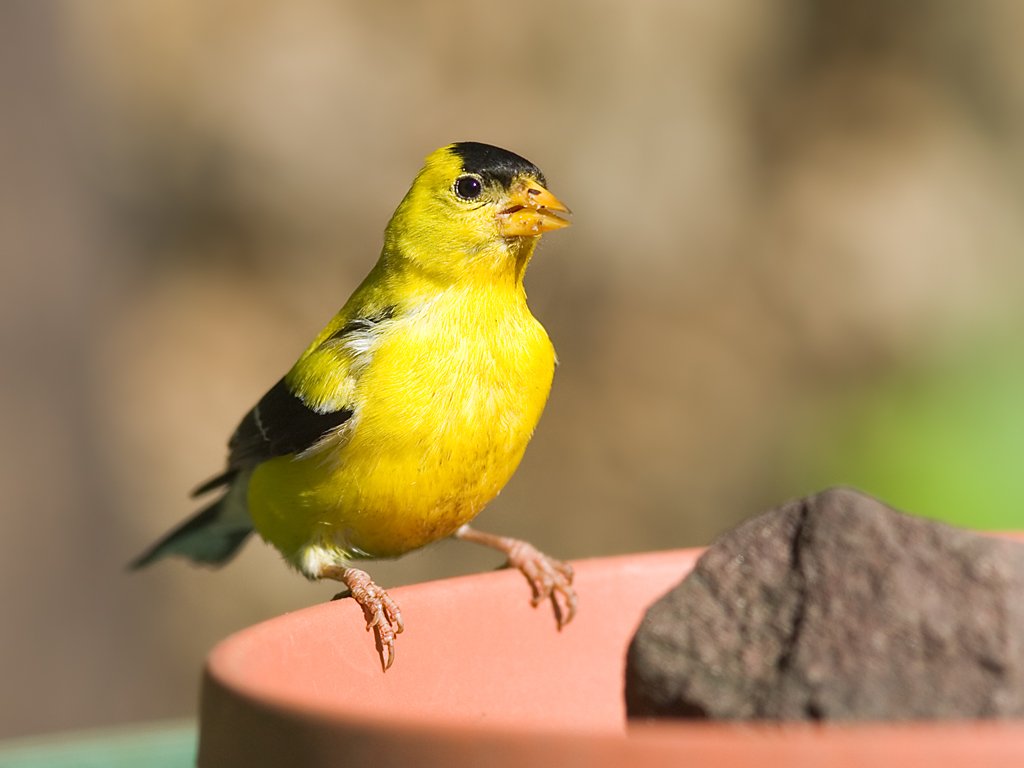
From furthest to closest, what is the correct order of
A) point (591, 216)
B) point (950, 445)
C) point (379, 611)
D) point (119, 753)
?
point (591, 216) → point (950, 445) → point (119, 753) → point (379, 611)

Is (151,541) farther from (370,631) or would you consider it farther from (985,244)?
(370,631)

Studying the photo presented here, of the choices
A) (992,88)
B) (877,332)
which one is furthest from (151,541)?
(992,88)

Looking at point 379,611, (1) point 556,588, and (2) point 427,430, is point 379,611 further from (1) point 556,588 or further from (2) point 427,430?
(2) point 427,430

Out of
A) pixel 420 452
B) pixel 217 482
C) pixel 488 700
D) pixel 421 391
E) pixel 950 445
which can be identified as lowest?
pixel 950 445

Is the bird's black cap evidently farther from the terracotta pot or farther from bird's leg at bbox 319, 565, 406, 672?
the terracotta pot

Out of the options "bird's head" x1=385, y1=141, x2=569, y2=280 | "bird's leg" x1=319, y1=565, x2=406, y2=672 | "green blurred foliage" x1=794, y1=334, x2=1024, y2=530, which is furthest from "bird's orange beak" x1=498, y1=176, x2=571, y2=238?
"green blurred foliage" x1=794, y1=334, x2=1024, y2=530

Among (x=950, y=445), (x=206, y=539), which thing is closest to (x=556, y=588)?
(x=206, y=539)
